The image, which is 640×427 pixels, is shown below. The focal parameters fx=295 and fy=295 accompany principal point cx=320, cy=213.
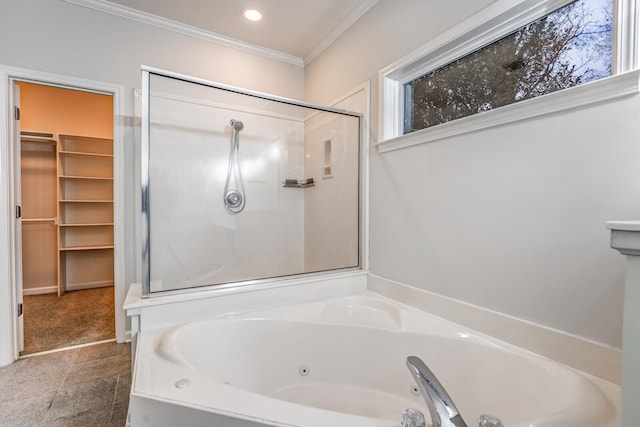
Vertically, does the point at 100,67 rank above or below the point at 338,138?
above

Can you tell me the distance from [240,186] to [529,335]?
2055mm

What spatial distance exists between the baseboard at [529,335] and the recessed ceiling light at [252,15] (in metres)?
2.28

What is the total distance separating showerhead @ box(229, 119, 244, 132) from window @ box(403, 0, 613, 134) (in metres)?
1.39

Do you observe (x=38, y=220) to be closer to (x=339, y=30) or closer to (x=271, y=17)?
(x=271, y=17)

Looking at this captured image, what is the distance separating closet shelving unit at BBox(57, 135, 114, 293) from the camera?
12.2 feet

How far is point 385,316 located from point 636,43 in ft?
5.12

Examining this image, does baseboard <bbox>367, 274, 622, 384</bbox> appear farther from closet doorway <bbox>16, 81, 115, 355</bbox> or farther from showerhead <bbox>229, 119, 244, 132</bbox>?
closet doorway <bbox>16, 81, 115, 355</bbox>

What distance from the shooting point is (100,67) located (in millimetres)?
2262

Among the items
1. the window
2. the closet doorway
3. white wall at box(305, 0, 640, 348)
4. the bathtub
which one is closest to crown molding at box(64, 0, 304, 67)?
white wall at box(305, 0, 640, 348)

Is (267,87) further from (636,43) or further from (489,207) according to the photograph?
(636,43)

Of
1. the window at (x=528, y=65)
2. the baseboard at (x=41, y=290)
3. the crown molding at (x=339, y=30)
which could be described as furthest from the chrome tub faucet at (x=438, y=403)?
the baseboard at (x=41, y=290)

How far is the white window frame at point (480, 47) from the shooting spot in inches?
39.1

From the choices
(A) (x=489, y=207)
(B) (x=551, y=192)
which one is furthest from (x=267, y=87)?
(B) (x=551, y=192)

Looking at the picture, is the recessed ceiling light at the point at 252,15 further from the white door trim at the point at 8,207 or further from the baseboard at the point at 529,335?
the baseboard at the point at 529,335
